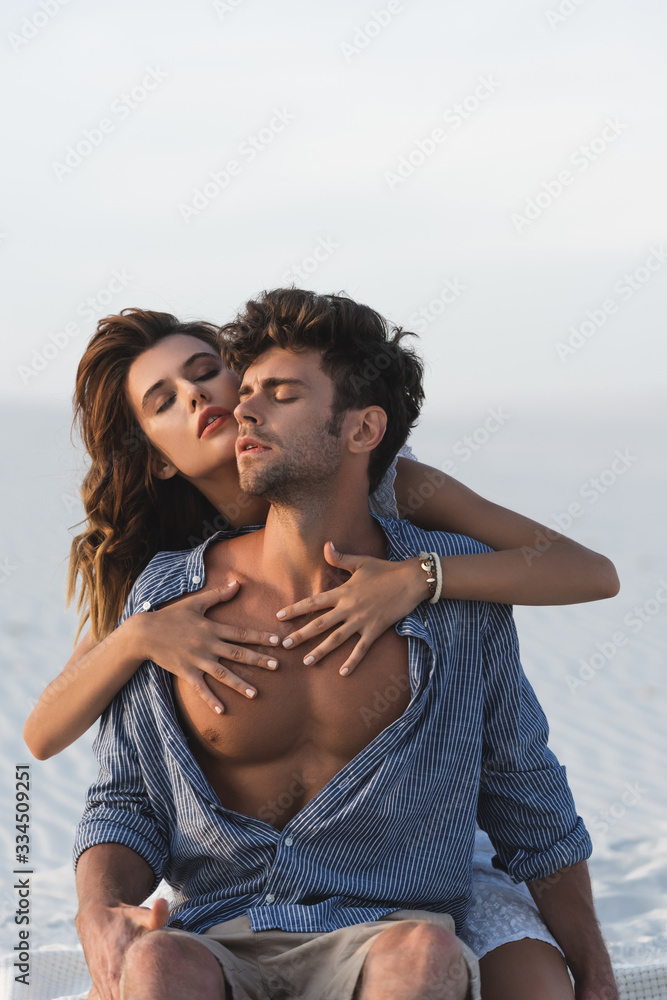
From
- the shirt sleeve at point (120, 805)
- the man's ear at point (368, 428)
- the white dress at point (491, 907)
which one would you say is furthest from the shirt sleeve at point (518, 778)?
the shirt sleeve at point (120, 805)

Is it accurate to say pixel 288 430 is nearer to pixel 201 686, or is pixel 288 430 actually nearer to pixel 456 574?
pixel 456 574

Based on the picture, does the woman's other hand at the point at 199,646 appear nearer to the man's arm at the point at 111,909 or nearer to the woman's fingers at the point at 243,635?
the woman's fingers at the point at 243,635

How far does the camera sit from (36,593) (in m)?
16.2

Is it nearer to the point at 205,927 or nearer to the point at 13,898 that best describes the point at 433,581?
the point at 205,927

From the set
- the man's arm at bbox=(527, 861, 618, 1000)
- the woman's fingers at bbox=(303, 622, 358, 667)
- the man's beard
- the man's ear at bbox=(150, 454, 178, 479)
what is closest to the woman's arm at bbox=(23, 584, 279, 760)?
the woman's fingers at bbox=(303, 622, 358, 667)

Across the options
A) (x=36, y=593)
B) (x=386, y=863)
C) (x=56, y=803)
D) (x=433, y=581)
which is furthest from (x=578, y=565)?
(x=36, y=593)

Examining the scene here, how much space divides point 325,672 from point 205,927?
2.66 feet

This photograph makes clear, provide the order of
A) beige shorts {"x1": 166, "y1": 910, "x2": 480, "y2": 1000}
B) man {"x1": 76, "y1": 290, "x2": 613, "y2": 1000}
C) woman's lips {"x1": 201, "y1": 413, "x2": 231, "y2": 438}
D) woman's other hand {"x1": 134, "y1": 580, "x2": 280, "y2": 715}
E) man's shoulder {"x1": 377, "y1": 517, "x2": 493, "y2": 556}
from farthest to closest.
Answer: woman's lips {"x1": 201, "y1": 413, "x2": 231, "y2": 438} < man's shoulder {"x1": 377, "y1": 517, "x2": 493, "y2": 556} < woman's other hand {"x1": 134, "y1": 580, "x2": 280, "y2": 715} < man {"x1": 76, "y1": 290, "x2": 613, "y2": 1000} < beige shorts {"x1": 166, "y1": 910, "x2": 480, "y2": 1000}

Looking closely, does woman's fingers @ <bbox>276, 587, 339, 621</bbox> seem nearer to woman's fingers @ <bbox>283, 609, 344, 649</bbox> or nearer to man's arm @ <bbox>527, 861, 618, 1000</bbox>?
woman's fingers @ <bbox>283, 609, 344, 649</bbox>

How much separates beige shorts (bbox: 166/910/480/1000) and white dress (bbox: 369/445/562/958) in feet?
1.11

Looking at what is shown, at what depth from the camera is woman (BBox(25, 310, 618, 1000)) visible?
3168mm

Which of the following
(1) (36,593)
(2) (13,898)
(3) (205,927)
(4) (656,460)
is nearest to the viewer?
(3) (205,927)

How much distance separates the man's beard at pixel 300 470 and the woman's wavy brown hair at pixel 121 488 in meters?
0.98

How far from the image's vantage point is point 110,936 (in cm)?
278
